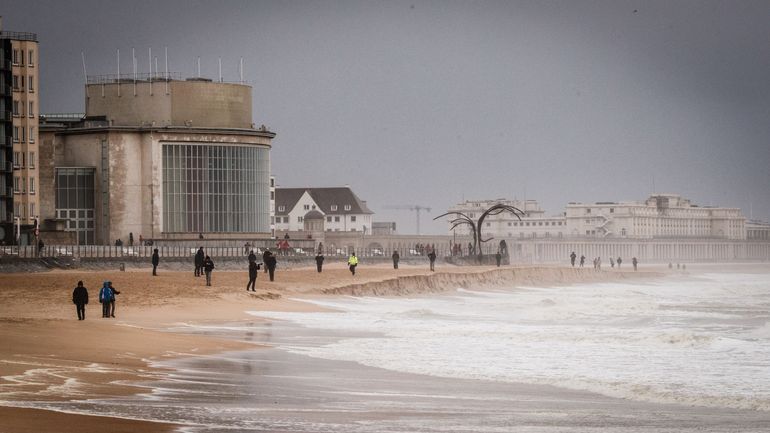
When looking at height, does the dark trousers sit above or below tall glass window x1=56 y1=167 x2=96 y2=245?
below

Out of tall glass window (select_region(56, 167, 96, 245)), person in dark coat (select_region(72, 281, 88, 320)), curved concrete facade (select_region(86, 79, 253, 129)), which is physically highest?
curved concrete facade (select_region(86, 79, 253, 129))

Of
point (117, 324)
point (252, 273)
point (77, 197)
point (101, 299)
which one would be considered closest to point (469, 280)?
point (77, 197)

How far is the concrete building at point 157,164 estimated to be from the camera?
99.6 m

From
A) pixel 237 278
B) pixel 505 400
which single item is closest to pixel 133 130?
pixel 237 278

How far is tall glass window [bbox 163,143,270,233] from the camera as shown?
101 m

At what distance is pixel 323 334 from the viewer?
3847 cm

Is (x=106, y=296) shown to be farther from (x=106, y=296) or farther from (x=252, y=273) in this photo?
(x=252, y=273)

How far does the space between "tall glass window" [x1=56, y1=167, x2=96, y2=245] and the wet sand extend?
33.2 m

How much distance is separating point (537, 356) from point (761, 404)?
9464 millimetres

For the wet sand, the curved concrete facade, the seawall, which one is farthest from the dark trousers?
the curved concrete facade

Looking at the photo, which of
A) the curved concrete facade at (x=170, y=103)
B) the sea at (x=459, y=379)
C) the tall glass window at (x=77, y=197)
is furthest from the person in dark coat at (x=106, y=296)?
the curved concrete facade at (x=170, y=103)

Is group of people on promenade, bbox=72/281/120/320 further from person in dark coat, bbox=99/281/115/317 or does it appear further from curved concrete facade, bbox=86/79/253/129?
curved concrete facade, bbox=86/79/253/129

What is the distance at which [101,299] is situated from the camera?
39.1 meters

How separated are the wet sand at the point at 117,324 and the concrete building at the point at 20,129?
A: 83.3 feet
